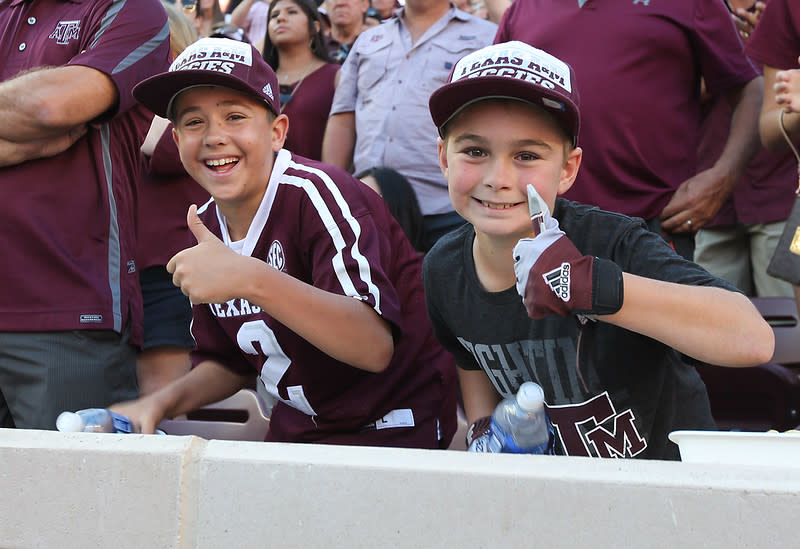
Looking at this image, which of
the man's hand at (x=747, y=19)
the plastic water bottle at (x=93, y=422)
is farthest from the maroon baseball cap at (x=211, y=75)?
the man's hand at (x=747, y=19)

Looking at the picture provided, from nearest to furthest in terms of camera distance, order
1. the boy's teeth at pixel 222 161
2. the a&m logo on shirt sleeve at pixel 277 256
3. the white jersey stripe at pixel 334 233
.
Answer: the white jersey stripe at pixel 334 233 → the a&m logo on shirt sleeve at pixel 277 256 → the boy's teeth at pixel 222 161

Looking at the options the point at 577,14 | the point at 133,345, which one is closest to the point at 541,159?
the point at 577,14

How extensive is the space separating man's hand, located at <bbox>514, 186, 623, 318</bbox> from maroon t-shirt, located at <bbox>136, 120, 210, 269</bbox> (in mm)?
2125

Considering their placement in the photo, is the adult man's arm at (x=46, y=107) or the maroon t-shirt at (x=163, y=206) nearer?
the adult man's arm at (x=46, y=107)

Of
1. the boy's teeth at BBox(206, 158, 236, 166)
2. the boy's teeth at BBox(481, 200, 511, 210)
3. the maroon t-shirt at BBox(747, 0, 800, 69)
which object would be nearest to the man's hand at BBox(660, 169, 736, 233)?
the maroon t-shirt at BBox(747, 0, 800, 69)

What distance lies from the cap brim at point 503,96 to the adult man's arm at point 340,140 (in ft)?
7.17

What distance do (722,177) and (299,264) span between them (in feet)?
5.68

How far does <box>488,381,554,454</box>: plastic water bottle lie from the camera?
77.5 inches

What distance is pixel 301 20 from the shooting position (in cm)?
473

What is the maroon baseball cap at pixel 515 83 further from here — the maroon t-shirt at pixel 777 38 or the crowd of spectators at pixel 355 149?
the maroon t-shirt at pixel 777 38

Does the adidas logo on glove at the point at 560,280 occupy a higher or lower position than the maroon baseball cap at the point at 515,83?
lower

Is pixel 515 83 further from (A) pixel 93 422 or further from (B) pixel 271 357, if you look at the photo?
(A) pixel 93 422

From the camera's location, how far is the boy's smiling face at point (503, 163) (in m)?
2.12

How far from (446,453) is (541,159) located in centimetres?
92
